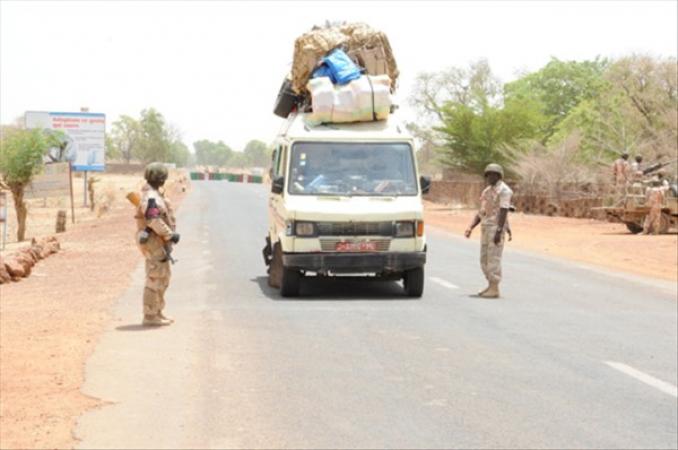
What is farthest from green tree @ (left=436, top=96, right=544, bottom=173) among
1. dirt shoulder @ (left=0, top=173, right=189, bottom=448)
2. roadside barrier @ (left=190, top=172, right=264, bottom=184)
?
roadside barrier @ (left=190, top=172, right=264, bottom=184)

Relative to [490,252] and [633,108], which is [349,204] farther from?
[633,108]

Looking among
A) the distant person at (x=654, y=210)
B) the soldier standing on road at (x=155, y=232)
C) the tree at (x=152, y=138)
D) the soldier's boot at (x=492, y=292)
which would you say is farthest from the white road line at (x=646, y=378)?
the tree at (x=152, y=138)

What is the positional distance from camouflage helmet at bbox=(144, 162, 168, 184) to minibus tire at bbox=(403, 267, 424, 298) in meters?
4.77

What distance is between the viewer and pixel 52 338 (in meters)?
10.9

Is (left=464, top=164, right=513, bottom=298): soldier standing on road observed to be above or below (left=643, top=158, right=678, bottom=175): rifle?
below

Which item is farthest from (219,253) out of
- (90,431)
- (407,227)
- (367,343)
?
(90,431)

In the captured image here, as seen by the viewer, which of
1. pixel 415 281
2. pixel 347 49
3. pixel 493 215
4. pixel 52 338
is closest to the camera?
pixel 52 338

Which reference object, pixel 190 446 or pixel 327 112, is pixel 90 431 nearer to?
pixel 190 446

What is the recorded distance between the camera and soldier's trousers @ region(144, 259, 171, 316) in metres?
11.1

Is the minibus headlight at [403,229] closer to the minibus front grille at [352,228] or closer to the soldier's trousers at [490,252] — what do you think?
the minibus front grille at [352,228]

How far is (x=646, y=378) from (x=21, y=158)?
2505cm

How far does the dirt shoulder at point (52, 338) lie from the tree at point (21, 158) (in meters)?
9.00

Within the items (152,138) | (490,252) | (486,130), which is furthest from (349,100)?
(152,138)

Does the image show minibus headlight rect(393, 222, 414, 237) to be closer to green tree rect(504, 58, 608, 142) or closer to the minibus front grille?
the minibus front grille
